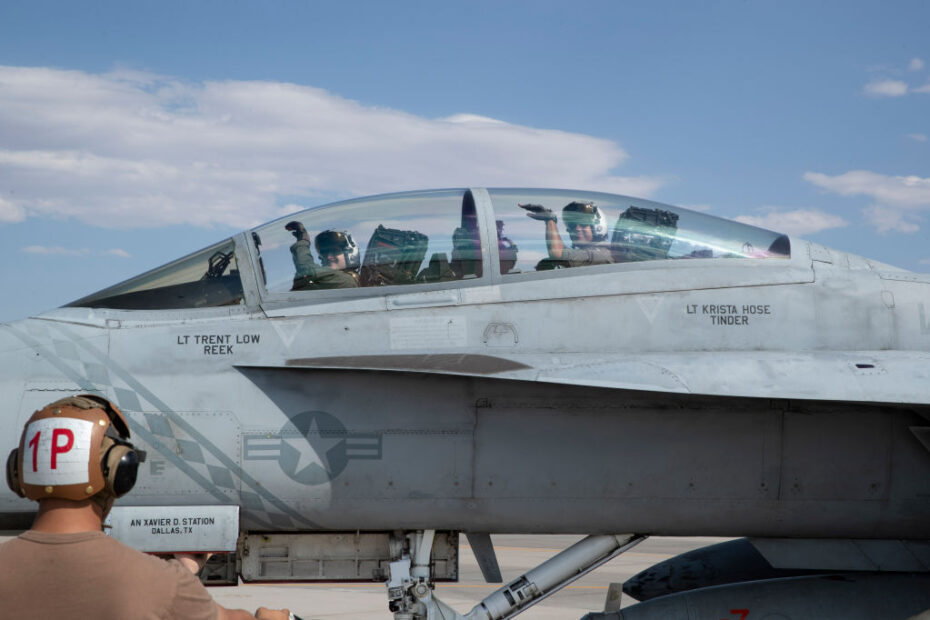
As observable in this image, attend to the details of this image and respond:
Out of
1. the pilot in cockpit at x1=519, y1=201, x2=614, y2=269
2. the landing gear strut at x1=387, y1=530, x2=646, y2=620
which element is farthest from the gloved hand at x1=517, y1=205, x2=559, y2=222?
the landing gear strut at x1=387, y1=530, x2=646, y2=620

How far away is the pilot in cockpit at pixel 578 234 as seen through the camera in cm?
586

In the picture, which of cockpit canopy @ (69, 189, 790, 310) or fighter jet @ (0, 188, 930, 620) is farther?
cockpit canopy @ (69, 189, 790, 310)

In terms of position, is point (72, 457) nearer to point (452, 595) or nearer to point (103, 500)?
point (103, 500)

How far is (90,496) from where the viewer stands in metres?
2.41

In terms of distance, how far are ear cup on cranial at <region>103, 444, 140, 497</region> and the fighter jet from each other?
9.04 feet

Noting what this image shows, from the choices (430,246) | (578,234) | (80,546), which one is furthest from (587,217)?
(80,546)

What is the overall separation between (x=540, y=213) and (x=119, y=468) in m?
3.96

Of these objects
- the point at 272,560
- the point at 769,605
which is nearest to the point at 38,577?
the point at 272,560

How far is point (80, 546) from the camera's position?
2.31 m

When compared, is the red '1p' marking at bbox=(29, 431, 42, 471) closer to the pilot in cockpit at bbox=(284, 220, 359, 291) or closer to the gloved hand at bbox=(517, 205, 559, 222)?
the pilot in cockpit at bbox=(284, 220, 359, 291)

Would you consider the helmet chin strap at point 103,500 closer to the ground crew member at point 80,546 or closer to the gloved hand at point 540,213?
the ground crew member at point 80,546

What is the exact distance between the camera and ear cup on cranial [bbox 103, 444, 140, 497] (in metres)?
2.46

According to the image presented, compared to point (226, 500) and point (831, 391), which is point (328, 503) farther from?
point (831, 391)

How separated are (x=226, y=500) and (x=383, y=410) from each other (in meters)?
1.04
